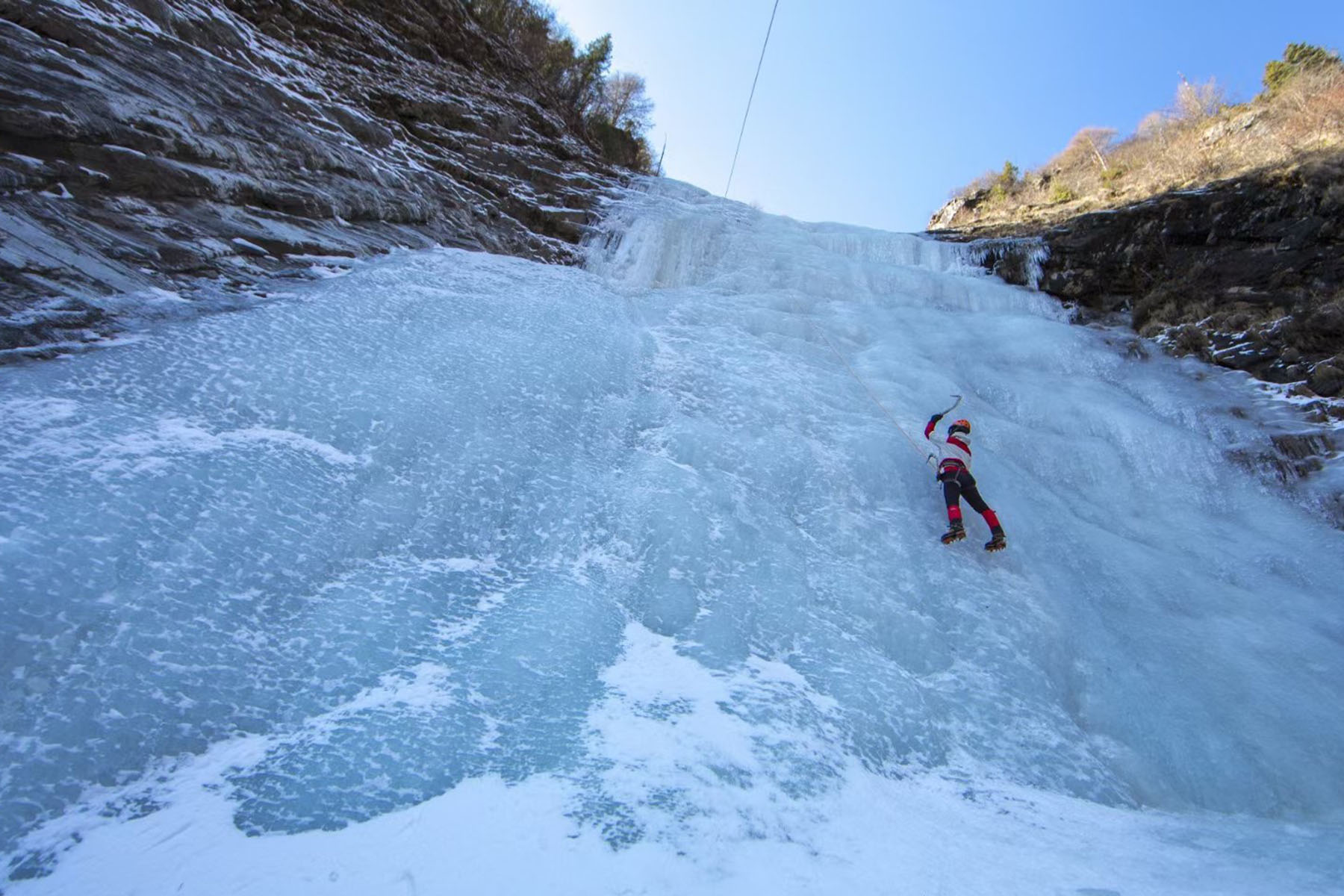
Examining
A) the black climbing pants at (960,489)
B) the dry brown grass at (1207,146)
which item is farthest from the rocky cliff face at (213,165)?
the dry brown grass at (1207,146)

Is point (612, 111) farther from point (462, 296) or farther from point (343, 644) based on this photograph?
point (343, 644)

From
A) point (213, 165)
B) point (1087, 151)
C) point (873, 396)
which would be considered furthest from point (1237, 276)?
point (1087, 151)

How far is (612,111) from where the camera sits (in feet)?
69.2

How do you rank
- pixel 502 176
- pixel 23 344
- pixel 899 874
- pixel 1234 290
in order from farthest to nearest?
pixel 502 176, pixel 1234 290, pixel 23 344, pixel 899 874

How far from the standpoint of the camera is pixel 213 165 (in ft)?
18.0

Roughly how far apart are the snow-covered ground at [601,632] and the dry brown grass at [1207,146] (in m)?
6.62

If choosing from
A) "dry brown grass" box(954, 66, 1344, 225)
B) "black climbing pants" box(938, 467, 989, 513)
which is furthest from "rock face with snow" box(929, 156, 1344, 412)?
"black climbing pants" box(938, 467, 989, 513)

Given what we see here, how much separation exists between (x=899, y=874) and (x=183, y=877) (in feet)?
6.81

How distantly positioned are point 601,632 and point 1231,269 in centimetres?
982

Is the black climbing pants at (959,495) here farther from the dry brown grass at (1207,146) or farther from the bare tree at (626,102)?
the bare tree at (626,102)

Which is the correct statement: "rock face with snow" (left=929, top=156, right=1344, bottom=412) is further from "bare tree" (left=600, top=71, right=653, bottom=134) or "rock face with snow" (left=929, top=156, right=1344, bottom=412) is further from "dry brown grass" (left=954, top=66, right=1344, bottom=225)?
"bare tree" (left=600, top=71, right=653, bottom=134)

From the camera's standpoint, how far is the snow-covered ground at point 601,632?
204cm

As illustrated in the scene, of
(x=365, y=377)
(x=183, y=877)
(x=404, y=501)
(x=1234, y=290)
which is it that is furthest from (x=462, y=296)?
(x=1234, y=290)

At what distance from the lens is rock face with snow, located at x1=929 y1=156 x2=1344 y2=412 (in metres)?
7.00
